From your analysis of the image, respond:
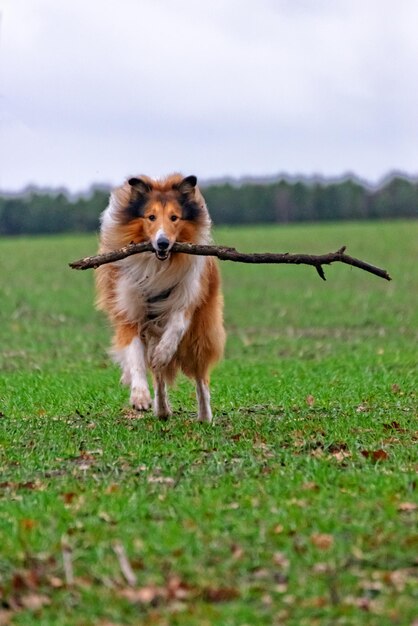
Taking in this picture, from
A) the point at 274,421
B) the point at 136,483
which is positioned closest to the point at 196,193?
the point at 274,421

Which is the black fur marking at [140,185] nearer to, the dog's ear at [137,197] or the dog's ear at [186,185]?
the dog's ear at [137,197]

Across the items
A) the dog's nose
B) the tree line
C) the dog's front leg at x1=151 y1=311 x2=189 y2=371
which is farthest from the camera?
the tree line

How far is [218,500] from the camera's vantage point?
7250mm

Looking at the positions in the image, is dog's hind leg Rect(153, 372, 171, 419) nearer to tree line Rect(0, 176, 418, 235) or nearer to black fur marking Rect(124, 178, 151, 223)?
black fur marking Rect(124, 178, 151, 223)

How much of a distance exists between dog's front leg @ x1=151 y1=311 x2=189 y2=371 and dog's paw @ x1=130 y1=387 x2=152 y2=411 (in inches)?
14.4

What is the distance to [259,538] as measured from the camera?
6.44 metres

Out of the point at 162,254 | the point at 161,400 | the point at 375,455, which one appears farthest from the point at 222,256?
the point at 375,455

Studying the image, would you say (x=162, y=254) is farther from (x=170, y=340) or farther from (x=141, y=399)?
(x=141, y=399)

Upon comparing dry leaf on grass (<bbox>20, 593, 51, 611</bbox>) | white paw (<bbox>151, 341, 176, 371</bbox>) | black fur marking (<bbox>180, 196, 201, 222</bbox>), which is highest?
black fur marking (<bbox>180, 196, 201, 222</bbox>)

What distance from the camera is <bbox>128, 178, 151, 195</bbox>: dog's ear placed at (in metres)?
10.0

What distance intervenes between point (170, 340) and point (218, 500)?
3.16m

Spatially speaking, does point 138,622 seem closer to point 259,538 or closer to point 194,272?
point 259,538

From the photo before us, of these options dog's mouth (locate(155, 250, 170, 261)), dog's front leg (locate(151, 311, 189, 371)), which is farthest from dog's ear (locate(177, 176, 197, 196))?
dog's front leg (locate(151, 311, 189, 371))

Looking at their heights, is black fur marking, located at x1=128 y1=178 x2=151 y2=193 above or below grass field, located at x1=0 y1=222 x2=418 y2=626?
above
